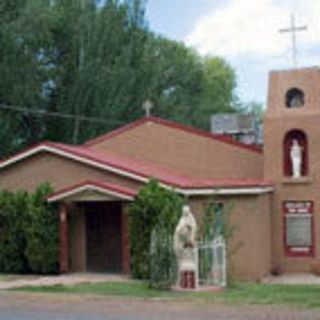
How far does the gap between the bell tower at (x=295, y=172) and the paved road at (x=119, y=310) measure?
12.5 metres

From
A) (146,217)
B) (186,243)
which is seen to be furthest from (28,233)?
(186,243)

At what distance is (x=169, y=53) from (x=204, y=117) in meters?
5.95

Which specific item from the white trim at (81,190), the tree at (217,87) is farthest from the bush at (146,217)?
the tree at (217,87)

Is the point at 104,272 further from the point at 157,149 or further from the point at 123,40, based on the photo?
the point at 123,40

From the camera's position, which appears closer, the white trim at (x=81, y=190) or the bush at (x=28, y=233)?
the white trim at (x=81, y=190)

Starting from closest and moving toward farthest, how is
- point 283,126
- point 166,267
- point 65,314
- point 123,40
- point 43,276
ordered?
1. point 65,314
2. point 166,267
3. point 43,276
4. point 283,126
5. point 123,40

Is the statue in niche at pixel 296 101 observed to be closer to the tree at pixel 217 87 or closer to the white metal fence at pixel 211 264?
the white metal fence at pixel 211 264

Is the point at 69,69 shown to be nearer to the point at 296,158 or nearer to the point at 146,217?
the point at 296,158

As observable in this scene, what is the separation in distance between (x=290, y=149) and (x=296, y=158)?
0.41 metres

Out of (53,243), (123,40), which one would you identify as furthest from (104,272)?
(123,40)

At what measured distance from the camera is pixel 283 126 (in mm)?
31328

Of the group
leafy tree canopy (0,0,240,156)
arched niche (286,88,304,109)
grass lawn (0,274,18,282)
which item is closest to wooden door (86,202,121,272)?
grass lawn (0,274,18,282)

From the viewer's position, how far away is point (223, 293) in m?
21.2

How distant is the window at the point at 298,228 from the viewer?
31.0 meters
